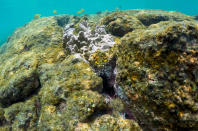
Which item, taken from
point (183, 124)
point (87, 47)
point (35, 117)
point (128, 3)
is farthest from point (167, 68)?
point (128, 3)

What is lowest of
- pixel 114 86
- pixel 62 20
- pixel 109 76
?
pixel 114 86

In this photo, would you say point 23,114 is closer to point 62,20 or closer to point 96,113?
point 96,113

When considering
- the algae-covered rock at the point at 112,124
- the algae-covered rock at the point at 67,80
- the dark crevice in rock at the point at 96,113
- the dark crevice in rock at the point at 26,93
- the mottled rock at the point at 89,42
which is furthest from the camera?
the mottled rock at the point at 89,42

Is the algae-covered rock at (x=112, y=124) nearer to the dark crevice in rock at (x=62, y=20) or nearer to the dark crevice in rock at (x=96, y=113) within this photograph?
the dark crevice in rock at (x=96, y=113)

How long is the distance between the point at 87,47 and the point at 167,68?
3.55 meters

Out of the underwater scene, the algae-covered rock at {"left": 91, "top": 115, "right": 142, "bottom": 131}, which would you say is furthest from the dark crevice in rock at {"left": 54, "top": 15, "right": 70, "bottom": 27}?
the algae-covered rock at {"left": 91, "top": 115, "right": 142, "bottom": 131}

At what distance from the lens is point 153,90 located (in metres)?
2.34

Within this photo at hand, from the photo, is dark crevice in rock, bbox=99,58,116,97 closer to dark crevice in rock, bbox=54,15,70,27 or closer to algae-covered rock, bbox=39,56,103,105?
algae-covered rock, bbox=39,56,103,105

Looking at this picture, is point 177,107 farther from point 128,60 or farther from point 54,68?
point 54,68

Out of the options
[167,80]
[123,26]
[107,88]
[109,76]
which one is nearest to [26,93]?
[107,88]

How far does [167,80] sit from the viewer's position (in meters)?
2.29

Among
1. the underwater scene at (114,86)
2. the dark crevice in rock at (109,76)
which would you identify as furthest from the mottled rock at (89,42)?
the dark crevice in rock at (109,76)

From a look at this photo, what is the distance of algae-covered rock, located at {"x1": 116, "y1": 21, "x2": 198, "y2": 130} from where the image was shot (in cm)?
213

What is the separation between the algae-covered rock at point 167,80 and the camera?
6.98 ft
